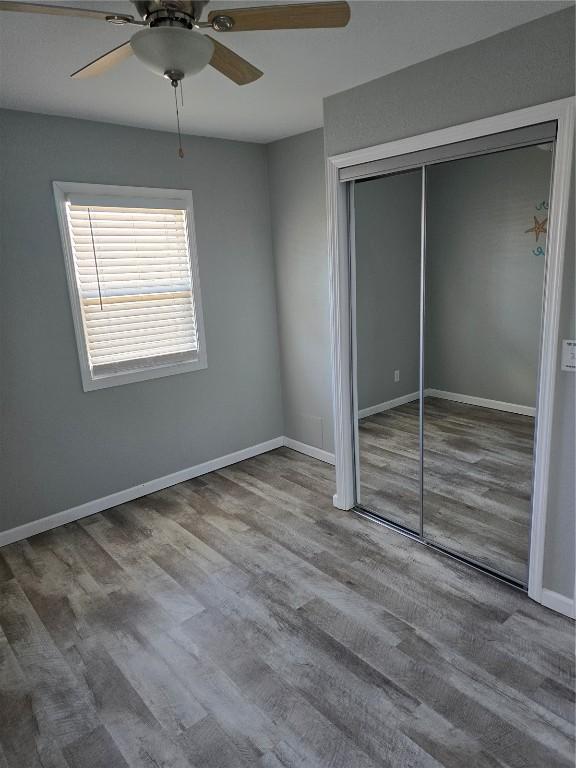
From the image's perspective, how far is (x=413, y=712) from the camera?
184cm

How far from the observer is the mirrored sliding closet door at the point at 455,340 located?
2340 mm

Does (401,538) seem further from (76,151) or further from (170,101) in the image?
(76,151)

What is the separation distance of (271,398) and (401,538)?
1.85 m

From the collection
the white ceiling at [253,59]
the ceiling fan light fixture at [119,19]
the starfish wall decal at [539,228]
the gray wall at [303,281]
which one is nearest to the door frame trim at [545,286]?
the starfish wall decal at [539,228]

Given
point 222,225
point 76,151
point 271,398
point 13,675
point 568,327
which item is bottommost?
point 13,675

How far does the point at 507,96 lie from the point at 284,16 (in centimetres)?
120

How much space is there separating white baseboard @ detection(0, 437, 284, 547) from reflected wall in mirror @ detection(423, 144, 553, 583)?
5.53ft

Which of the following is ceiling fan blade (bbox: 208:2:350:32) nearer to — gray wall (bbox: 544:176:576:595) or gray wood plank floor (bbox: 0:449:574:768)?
gray wall (bbox: 544:176:576:595)

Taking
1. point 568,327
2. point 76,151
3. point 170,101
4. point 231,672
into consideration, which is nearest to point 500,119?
point 568,327

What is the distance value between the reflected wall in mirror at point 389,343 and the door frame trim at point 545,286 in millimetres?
92

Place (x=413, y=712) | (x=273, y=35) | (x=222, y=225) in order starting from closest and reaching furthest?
(x=413, y=712)
(x=273, y=35)
(x=222, y=225)

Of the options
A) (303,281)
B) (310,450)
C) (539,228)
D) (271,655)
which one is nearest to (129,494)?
(310,450)

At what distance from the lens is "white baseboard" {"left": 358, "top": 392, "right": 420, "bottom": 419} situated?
2933mm

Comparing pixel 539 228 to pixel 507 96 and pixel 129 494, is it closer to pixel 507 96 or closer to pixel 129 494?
pixel 507 96
